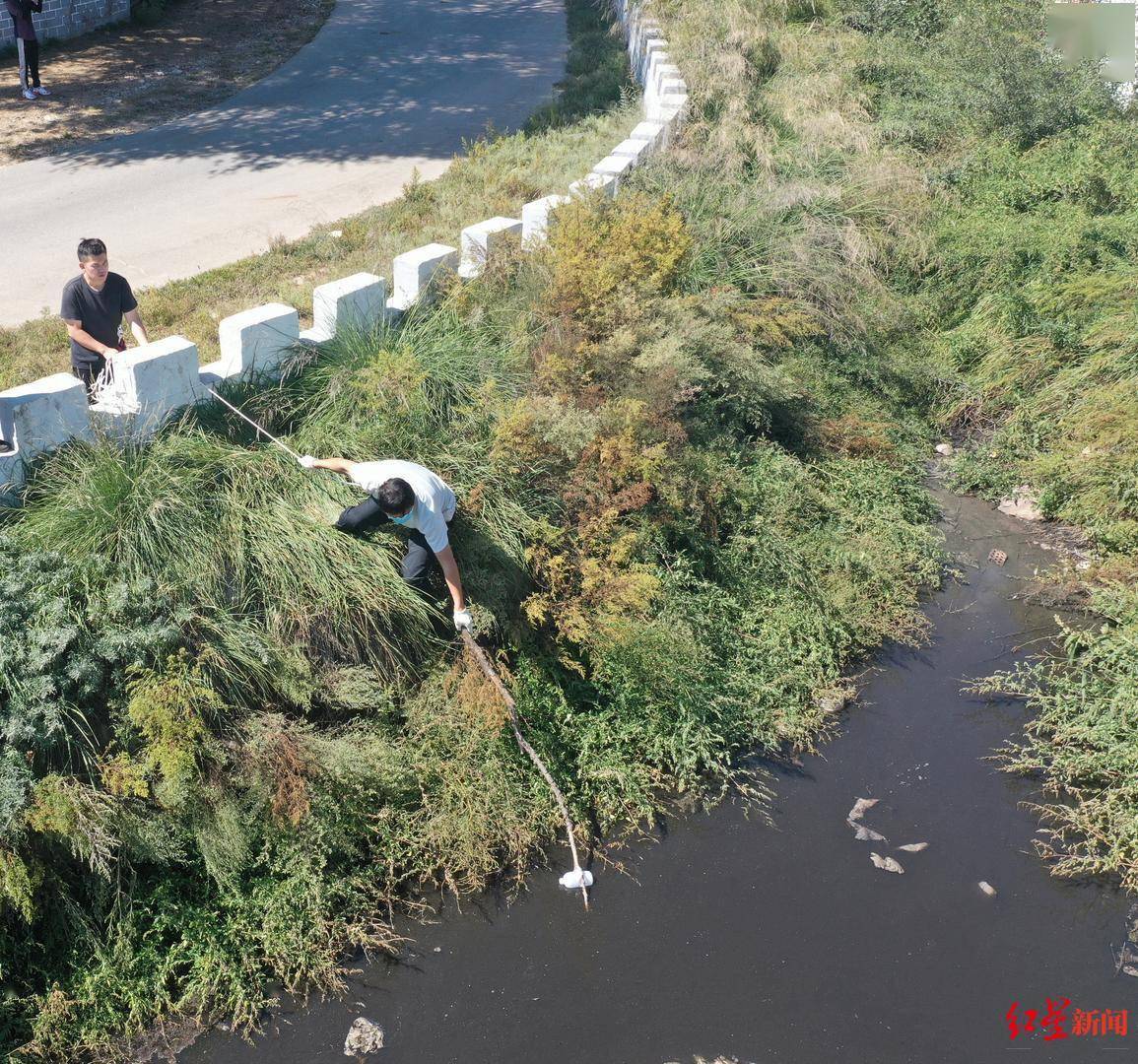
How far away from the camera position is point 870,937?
Result: 18.4 feet

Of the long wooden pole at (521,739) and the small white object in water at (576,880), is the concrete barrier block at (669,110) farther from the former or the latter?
the small white object in water at (576,880)

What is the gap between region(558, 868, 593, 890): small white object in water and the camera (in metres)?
5.67

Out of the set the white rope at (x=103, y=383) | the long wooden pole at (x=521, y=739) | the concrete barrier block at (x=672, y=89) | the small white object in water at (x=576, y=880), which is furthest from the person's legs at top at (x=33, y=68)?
the small white object in water at (x=576, y=880)

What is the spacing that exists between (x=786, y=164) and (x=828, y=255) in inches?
69.9

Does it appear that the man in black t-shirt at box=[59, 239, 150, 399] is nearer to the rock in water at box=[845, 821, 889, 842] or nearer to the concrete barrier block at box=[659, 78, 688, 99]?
the rock in water at box=[845, 821, 889, 842]

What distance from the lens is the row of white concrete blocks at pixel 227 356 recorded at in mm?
5828

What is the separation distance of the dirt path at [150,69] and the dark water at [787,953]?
997 centimetres

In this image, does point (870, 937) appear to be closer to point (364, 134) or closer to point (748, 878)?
point (748, 878)

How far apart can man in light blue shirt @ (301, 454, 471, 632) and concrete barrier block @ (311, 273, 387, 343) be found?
1413 mm

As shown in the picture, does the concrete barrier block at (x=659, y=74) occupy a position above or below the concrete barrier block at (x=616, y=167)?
above

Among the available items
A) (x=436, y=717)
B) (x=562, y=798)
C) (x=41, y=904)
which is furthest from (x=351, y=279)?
(x=41, y=904)

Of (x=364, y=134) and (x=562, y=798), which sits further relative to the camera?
(x=364, y=134)

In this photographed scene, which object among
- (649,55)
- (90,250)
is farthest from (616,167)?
(90,250)

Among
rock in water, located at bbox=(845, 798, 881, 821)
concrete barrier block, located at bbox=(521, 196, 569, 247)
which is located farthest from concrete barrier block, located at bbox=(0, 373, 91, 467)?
rock in water, located at bbox=(845, 798, 881, 821)
